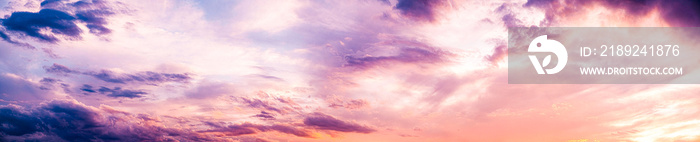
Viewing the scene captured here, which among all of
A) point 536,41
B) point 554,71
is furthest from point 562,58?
point 536,41

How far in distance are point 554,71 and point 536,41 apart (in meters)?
5.29

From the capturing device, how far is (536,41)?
3231 cm

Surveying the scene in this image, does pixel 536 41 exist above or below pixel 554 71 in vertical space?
above

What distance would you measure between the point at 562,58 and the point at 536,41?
426 cm

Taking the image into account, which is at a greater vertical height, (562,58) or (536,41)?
(536,41)

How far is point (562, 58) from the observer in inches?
1242

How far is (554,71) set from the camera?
32.1m

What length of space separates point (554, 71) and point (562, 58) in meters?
2.14

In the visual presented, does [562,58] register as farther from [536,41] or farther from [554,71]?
[536,41]
